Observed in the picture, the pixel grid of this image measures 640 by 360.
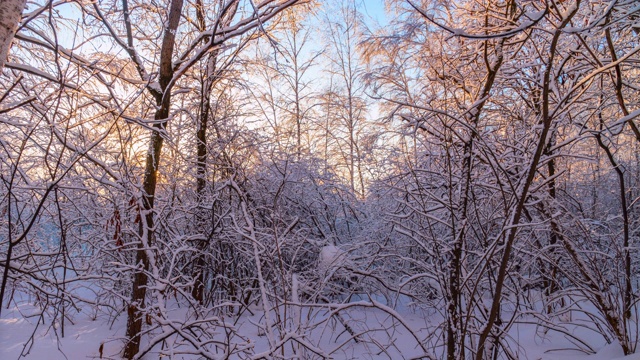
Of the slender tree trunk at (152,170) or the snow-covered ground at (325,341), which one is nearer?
the snow-covered ground at (325,341)

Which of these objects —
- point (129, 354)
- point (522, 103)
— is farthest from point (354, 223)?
point (129, 354)

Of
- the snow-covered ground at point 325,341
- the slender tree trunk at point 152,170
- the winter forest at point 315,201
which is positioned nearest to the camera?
the winter forest at point 315,201

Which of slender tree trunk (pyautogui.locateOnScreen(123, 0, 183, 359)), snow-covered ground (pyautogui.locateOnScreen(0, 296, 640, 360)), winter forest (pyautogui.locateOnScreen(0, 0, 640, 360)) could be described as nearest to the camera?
winter forest (pyautogui.locateOnScreen(0, 0, 640, 360))

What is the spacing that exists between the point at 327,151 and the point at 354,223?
24.9ft

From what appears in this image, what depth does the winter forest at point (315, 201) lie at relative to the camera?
2617 mm

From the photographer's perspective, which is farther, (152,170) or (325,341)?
(325,341)

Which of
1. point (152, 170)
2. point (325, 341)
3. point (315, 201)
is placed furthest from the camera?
point (315, 201)

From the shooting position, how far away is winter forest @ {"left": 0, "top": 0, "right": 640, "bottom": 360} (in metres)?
2.62

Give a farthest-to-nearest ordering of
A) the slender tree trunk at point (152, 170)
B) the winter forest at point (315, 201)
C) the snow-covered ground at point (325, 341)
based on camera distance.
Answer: the slender tree trunk at point (152, 170)
the snow-covered ground at point (325, 341)
the winter forest at point (315, 201)

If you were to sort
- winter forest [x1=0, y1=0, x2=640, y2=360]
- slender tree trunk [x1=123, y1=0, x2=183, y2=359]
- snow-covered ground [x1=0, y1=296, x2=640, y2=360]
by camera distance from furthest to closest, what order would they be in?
1. slender tree trunk [x1=123, y1=0, x2=183, y2=359]
2. snow-covered ground [x1=0, y1=296, x2=640, y2=360]
3. winter forest [x1=0, y1=0, x2=640, y2=360]

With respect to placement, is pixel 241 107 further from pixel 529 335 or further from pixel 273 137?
pixel 529 335

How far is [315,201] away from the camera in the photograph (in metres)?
6.85

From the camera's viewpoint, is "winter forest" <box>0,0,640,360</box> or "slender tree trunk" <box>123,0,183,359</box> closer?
"winter forest" <box>0,0,640,360</box>

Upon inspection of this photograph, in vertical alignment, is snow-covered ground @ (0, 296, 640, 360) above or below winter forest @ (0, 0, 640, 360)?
below
